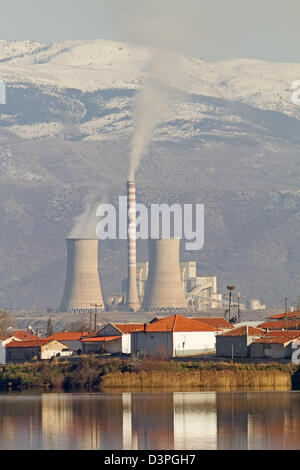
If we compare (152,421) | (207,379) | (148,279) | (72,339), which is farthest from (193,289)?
(152,421)

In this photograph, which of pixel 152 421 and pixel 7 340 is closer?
pixel 152 421

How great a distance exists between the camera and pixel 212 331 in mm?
59906

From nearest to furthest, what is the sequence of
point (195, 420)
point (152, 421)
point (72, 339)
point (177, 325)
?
point (152, 421) → point (195, 420) → point (177, 325) → point (72, 339)

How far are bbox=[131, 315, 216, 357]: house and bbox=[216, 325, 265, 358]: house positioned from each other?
265cm

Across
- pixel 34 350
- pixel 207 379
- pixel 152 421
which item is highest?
pixel 34 350

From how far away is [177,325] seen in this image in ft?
192

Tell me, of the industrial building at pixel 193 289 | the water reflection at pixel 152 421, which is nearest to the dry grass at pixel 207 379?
the water reflection at pixel 152 421

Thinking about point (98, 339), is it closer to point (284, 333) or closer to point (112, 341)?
point (112, 341)

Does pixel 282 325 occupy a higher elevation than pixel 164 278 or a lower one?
lower

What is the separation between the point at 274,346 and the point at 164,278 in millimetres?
79806

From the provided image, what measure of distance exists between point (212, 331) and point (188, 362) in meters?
7.84

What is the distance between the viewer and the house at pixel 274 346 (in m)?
53.0
